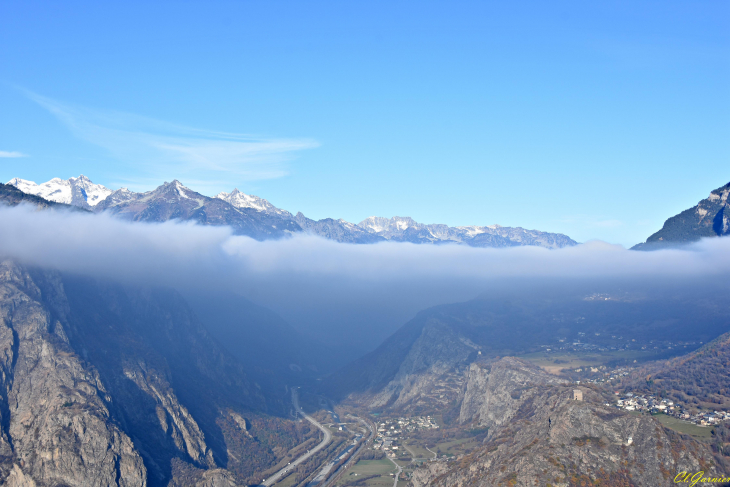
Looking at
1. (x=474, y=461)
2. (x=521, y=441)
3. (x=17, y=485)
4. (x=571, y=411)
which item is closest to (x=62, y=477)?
(x=17, y=485)

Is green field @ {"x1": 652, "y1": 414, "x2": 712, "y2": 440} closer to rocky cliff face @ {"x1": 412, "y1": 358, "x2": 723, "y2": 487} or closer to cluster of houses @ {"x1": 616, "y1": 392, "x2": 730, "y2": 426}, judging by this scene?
cluster of houses @ {"x1": 616, "y1": 392, "x2": 730, "y2": 426}

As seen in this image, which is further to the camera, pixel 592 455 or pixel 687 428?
pixel 687 428

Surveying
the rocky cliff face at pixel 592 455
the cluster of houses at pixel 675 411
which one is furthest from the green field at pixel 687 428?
the rocky cliff face at pixel 592 455

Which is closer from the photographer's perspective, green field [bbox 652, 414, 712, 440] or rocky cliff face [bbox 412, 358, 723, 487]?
rocky cliff face [bbox 412, 358, 723, 487]

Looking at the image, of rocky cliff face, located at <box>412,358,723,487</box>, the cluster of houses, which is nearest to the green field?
the cluster of houses

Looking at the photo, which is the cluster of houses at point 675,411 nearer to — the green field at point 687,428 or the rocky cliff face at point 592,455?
the green field at point 687,428

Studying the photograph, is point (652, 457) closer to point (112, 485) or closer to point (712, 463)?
point (712, 463)

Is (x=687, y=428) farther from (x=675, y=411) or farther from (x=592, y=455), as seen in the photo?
(x=592, y=455)

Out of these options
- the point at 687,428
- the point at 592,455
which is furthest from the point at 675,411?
the point at 592,455
